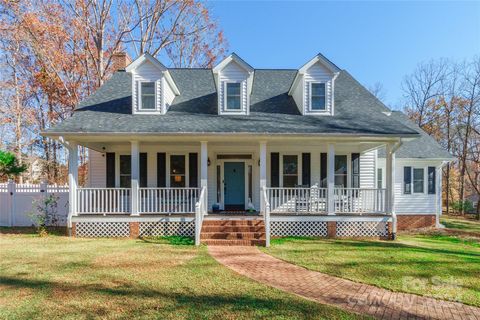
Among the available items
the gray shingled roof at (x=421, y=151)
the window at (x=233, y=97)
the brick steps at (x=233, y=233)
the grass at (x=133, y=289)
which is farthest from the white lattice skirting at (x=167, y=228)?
the gray shingled roof at (x=421, y=151)

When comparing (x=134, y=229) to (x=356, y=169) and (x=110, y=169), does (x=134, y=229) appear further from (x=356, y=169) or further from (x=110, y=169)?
(x=356, y=169)

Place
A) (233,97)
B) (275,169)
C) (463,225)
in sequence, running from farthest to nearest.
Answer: (463,225) < (275,169) < (233,97)

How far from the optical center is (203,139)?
32.8ft

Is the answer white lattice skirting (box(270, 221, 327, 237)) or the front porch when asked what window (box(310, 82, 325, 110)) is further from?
white lattice skirting (box(270, 221, 327, 237))

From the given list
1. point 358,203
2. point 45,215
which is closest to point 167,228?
point 45,215

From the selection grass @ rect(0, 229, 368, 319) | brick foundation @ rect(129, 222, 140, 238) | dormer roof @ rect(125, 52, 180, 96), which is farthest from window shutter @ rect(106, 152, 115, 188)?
grass @ rect(0, 229, 368, 319)

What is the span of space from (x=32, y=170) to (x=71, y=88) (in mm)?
12927

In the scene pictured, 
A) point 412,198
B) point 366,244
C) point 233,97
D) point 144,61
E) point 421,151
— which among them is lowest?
point 366,244

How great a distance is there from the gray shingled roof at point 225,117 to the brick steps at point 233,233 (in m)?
3.20

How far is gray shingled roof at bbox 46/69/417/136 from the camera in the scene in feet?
32.4

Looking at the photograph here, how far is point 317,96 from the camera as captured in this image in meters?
11.4

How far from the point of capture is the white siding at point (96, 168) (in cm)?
1243

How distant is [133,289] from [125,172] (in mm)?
7814

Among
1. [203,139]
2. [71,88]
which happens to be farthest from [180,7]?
[203,139]
